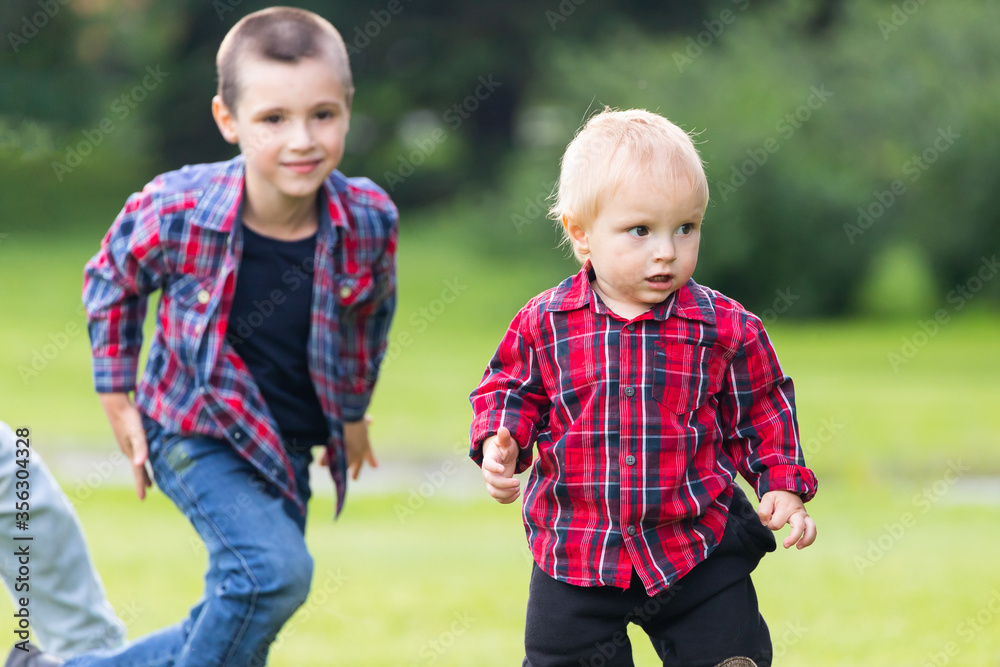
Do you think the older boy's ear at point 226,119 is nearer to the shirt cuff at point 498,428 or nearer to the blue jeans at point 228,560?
the blue jeans at point 228,560

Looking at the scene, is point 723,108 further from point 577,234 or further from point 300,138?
point 577,234

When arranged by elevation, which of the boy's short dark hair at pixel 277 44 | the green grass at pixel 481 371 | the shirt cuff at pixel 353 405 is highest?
the boy's short dark hair at pixel 277 44

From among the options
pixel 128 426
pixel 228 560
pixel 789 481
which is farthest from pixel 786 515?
pixel 128 426

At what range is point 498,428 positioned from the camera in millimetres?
2561

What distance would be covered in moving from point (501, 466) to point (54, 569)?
5.08 ft

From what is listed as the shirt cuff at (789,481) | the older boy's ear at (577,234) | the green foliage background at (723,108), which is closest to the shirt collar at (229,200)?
the older boy's ear at (577,234)

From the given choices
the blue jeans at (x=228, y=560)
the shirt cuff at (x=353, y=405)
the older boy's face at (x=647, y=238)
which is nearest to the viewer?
the older boy's face at (x=647, y=238)

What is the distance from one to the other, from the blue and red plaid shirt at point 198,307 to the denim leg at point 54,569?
1.02 feet

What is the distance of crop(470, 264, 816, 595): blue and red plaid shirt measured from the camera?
249 centimetres

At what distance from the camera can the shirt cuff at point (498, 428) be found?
8.43 ft

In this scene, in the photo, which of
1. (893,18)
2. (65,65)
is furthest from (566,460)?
(65,65)

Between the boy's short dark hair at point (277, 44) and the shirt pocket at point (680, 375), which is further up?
the boy's short dark hair at point (277, 44)

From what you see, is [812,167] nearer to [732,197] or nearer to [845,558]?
[732,197]

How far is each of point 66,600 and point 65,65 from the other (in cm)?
2081
